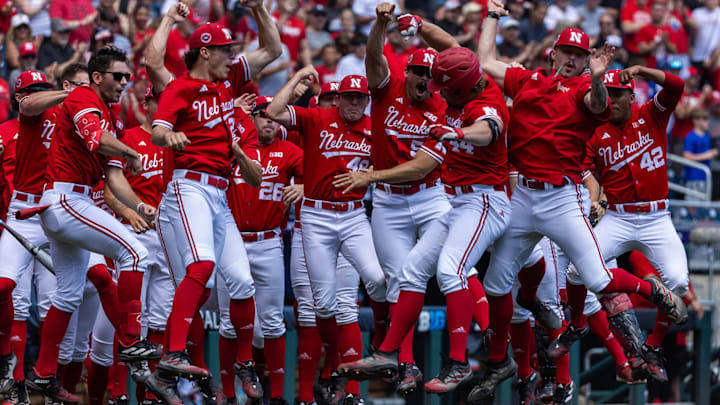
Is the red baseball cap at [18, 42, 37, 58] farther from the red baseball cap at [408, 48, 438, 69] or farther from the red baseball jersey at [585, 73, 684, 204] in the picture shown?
the red baseball jersey at [585, 73, 684, 204]

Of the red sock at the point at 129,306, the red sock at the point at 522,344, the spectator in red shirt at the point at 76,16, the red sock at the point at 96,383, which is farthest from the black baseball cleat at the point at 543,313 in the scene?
the spectator in red shirt at the point at 76,16

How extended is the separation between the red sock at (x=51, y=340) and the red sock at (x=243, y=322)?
1.40 meters

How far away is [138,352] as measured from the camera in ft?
27.9

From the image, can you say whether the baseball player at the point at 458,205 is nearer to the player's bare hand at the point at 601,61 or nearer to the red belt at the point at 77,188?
the player's bare hand at the point at 601,61

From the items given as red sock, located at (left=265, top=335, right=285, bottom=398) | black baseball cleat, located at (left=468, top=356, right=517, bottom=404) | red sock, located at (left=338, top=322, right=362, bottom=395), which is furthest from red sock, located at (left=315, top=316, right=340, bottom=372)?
black baseball cleat, located at (left=468, top=356, right=517, bottom=404)

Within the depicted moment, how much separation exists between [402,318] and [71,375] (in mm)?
3231

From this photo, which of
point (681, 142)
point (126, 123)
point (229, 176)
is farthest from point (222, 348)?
point (681, 142)

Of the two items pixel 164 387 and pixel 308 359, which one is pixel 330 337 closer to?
pixel 308 359

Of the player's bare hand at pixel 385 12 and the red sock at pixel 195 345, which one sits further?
the red sock at pixel 195 345

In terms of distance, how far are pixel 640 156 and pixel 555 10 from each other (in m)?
8.56

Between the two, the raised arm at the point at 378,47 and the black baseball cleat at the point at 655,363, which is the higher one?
the raised arm at the point at 378,47

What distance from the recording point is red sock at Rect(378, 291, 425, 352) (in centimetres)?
848

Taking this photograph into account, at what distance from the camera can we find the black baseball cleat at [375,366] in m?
8.40

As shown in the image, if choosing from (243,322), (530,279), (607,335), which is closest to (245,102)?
(243,322)
